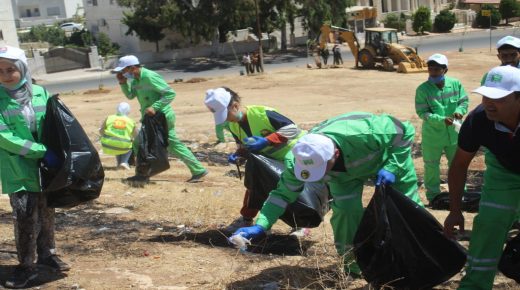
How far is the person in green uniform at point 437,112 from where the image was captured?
6578mm

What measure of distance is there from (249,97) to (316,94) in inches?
80.3

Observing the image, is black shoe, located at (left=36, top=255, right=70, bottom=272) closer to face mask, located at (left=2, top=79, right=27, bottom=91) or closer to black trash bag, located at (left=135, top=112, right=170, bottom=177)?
face mask, located at (left=2, top=79, right=27, bottom=91)

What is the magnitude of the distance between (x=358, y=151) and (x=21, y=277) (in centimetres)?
224

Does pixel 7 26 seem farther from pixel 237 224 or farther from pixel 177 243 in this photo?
pixel 177 243

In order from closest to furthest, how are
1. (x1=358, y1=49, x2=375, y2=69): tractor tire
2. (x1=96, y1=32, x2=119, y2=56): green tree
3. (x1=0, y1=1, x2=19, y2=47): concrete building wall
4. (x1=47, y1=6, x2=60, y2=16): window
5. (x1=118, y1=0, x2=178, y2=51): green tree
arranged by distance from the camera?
(x1=358, y1=49, x2=375, y2=69): tractor tire
(x1=118, y1=0, x2=178, y2=51): green tree
(x1=0, y1=1, x2=19, y2=47): concrete building wall
(x1=96, y1=32, x2=119, y2=56): green tree
(x1=47, y1=6, x2=60, y2=16): window

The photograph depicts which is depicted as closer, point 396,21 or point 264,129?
point 264,129

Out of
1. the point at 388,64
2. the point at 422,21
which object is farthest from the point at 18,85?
the point at 422,21

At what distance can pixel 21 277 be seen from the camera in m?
4.11

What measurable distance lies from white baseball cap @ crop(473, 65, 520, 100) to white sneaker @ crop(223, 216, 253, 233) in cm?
257

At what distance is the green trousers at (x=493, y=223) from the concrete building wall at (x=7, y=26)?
44.2 metres

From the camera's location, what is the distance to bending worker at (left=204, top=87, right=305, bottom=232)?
16.2ft

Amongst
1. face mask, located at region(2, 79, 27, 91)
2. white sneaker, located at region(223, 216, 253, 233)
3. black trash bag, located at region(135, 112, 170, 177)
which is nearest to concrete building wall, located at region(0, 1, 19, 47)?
black trash bag, located at region(135, 112, 170, 177)

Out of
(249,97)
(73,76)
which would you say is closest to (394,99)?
(249,97)

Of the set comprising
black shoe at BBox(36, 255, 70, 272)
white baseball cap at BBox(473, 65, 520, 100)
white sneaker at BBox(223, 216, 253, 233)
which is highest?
white baseball cap at BBox(473, 65, 520, 100)
